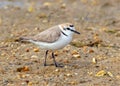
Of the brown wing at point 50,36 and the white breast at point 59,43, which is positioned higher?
the brown wing at point 50,36

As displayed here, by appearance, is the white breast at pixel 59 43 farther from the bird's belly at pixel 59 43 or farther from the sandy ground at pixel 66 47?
the sandy ground at pixel 66 47

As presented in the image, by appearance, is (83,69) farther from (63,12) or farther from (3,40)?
(63,12)

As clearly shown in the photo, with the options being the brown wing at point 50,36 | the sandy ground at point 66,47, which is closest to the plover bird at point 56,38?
the brown wing at point 50,36

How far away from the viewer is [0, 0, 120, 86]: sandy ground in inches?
328

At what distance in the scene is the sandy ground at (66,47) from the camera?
27.3 ft

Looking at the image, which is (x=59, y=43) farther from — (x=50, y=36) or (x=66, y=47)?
(x=66, y=47)

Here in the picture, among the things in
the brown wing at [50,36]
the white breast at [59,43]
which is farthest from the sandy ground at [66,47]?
the brown wing at [50,36]

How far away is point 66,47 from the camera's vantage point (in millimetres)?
10297

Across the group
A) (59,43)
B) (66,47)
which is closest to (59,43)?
(59,43)

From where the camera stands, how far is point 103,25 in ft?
43.3

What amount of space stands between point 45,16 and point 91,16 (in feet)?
4.43

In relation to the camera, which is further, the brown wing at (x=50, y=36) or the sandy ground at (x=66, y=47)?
the brown wing at (x=50, y=36)

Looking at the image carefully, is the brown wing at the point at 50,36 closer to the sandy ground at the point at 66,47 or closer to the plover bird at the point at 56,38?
the plover bird at the point at 56,38

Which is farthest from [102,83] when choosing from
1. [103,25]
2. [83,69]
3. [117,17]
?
[117,17]
